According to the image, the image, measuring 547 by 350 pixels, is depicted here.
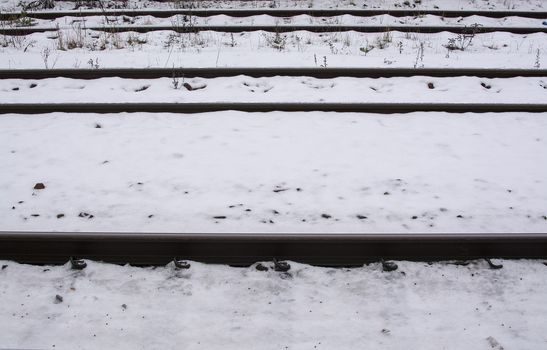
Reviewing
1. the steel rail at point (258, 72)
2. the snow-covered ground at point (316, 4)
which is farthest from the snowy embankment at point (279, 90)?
the snow-covered ground at point (316, 4)

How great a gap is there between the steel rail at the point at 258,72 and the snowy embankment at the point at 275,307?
5.01 m

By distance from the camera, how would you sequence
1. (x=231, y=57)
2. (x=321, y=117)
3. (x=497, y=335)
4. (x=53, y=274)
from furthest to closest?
(x=231, y=57) → (x=321, y=117) → (x=53, y=274) → (x=497, y=335)

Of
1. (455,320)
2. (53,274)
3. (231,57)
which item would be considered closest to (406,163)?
(455,320)

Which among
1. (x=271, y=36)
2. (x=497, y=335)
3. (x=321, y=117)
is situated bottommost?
(x=497, y=335)

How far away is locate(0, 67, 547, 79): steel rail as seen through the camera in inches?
315

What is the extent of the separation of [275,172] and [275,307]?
2.25m

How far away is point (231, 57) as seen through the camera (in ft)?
30.8

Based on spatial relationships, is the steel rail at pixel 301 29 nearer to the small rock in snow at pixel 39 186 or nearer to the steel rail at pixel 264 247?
the small rock in snow at pixel 39 186

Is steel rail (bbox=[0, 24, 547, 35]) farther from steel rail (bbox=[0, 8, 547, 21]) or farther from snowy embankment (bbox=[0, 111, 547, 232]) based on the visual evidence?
snowy embankment (bbox=[0, 111, 547, 232])

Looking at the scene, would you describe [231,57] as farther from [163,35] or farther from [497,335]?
[497,335]

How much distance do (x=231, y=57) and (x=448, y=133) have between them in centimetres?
492

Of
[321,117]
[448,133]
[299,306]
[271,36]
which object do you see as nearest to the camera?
[299,306]

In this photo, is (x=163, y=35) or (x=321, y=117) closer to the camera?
(x=321, y=117)

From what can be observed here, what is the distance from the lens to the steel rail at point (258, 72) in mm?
8000
